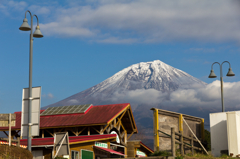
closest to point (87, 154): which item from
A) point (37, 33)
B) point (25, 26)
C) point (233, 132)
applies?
point (233, 132)

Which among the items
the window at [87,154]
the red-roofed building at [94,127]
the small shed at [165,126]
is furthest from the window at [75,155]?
the small shed at [165,126]

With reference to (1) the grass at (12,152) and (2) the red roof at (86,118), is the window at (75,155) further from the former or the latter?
(1) the grass at (12,152)

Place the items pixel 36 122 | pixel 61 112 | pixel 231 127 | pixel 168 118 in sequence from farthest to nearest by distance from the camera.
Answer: pixel 61 112, pixel 231 127, pixel 168 118, pixel 36 122

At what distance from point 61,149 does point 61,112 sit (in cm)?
1722

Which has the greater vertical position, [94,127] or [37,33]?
[37,33]

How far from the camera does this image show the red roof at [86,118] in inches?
1179

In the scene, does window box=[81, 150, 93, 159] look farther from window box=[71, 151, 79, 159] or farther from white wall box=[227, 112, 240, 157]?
white wall box=[227, 112, 240, 157]

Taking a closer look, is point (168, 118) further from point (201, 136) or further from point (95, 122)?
point (95, 122)

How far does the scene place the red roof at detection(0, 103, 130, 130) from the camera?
29.9m

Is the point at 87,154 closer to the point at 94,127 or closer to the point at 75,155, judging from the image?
the point at 75,155

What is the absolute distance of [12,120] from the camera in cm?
1603

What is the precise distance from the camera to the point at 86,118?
30.9 metres

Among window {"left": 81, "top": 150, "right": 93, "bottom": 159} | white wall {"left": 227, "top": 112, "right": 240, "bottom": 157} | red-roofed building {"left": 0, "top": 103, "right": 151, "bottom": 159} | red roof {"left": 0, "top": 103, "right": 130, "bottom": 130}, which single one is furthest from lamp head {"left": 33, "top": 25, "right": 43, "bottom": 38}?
red roof {"left": 0, "top": 103, "right": 130, "bottom": 130}

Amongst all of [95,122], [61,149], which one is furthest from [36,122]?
[95,122]
